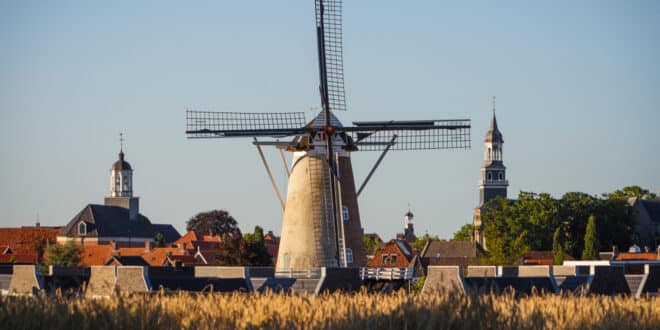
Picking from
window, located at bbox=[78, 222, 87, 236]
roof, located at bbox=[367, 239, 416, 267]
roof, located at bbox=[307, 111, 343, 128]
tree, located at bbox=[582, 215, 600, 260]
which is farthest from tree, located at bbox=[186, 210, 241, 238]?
roof, located at bbox=[307, 111, 343, 128]

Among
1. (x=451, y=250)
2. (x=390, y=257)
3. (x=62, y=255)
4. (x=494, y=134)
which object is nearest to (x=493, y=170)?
(x=494, y=134)

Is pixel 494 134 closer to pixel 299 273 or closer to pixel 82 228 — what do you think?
pixel 82 228

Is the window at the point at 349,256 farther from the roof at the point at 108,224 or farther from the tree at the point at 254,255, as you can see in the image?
the roof at the point at 108,224

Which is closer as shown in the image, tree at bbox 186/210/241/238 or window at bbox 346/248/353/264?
window at bbox 346/248/353/264

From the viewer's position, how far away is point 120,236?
185 meters

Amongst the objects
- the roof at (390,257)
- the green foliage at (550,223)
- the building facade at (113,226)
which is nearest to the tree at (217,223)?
the building facade at (113,226)

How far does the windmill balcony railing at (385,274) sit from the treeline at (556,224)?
6865cm

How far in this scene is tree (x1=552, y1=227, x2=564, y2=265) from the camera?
4611 inches

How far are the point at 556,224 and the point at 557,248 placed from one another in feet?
30.7

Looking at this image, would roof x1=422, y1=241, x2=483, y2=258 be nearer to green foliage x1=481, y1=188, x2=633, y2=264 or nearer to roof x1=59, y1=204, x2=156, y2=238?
green foliage x1=481, y1=188, x2=633, y2=264

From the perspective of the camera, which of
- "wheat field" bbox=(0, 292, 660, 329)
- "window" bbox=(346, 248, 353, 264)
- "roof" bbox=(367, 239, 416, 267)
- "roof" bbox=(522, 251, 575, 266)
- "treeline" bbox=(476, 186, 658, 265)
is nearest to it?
"wheat field" bbox=(0, 292, 660, 329)

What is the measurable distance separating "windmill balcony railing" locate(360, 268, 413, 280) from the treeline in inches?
2703

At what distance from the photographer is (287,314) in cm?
2647

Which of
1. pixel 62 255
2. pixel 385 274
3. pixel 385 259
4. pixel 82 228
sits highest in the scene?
pixel 82 228
